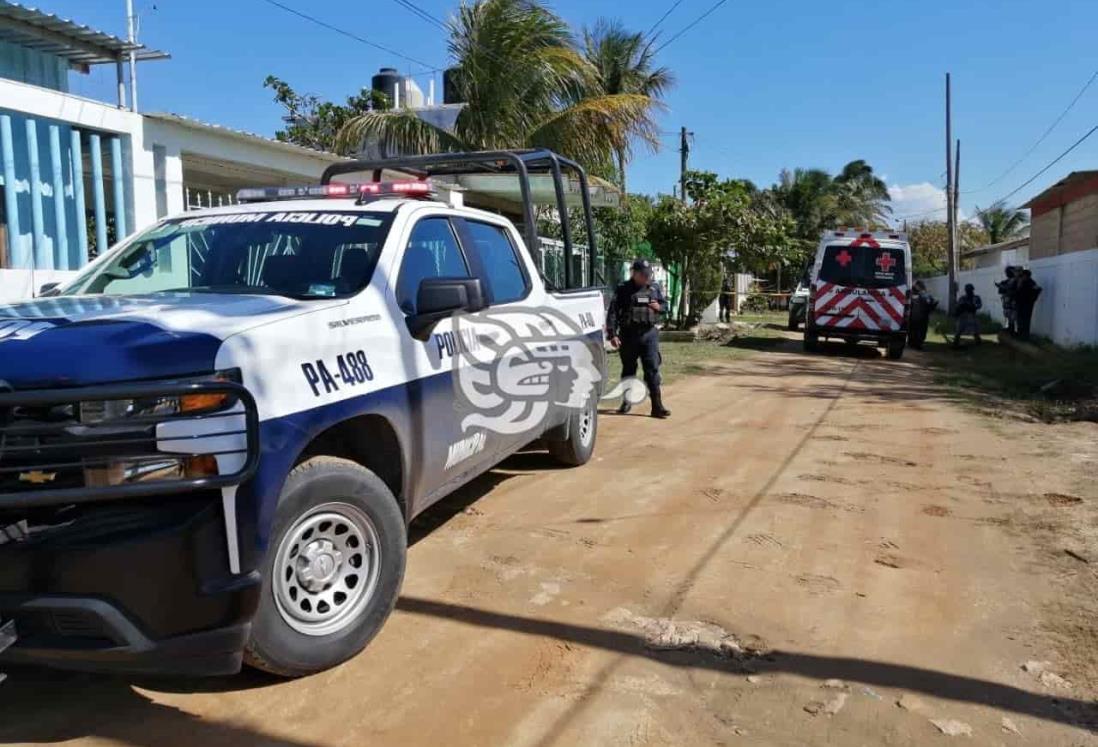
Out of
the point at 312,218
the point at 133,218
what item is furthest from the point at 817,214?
the point at 312,218

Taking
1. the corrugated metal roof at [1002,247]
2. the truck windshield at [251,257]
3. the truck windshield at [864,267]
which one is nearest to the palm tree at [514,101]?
the truck windshield at [864,267]

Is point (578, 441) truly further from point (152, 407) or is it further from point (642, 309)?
point (152, 407)

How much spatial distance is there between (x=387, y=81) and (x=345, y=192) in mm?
21848

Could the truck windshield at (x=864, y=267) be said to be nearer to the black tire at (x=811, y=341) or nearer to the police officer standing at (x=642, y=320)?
the black tire at (x=811, y=341)

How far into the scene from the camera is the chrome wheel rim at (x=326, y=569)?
320cm

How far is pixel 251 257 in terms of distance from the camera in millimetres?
4270

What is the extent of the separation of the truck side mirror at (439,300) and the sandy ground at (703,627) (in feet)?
4.45

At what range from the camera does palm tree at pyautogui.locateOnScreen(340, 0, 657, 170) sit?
569 inches

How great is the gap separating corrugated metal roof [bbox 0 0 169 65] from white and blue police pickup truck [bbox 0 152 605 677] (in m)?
7.46

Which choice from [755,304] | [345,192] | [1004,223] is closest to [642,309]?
[345,192]

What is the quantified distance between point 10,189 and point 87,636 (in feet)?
20.6

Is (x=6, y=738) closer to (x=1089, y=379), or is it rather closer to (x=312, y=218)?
(x=312, y=218)

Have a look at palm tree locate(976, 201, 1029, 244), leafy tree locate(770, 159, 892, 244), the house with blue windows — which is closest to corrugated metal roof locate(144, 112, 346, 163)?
the house with blue windows

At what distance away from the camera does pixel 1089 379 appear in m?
11.8
